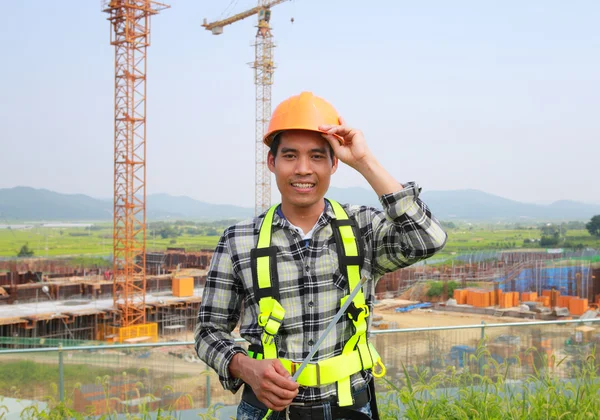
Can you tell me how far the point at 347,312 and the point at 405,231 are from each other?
282mm

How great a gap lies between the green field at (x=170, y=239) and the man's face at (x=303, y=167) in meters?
85.9

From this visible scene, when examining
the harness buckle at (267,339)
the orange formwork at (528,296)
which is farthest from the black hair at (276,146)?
the orange formwork at (528,296)

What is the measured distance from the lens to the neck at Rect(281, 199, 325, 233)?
186 centimetres

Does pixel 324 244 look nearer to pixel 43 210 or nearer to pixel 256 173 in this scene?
pixel 256 173

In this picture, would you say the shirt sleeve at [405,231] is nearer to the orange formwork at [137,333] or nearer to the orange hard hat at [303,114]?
the orange hard hat at [303,114]

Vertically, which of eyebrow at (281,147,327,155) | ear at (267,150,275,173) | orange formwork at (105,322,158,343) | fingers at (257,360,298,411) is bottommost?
orange formwork at (105,322,158,343)

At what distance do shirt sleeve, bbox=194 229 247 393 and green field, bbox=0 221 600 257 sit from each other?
85.8m

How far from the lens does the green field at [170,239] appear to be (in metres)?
94.6

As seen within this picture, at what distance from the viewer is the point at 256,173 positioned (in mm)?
60469

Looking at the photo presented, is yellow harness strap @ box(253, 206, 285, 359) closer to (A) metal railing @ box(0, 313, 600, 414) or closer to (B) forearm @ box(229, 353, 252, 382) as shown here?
(B) forearm @ box(229, 353, 252, 382)

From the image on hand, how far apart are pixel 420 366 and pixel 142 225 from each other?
3539 cm

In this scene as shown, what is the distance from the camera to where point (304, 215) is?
6.11 feet

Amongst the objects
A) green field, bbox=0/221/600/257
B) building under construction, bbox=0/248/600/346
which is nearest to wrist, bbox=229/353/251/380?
building under construction, bbox=0/248/600/346

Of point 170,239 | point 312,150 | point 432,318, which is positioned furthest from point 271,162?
point 170,239
